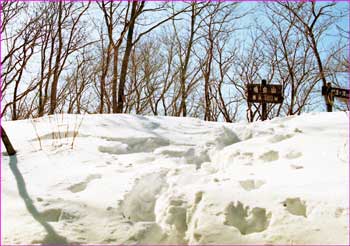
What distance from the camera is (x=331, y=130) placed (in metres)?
3.53

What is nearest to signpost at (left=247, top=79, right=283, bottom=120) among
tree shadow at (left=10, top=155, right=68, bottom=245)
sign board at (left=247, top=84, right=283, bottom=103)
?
sign board at (left=247, top=84, right=283, bottom=103)

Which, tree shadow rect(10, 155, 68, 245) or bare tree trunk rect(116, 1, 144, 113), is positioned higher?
bare tree trunk rect(116, 1, 144, 113)

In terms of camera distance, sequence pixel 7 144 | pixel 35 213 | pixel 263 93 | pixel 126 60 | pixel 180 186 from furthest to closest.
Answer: pixel 126 60 < pixel 263 93 < pixel 7 144 < pixel 180 186 < pixel 35 213

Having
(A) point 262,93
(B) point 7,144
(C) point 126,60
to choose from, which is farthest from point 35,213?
(C) point 126,60

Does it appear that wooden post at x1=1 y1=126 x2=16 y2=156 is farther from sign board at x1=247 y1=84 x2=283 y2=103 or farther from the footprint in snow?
sign board at x1=247 y1=84 x2=283 y2=103

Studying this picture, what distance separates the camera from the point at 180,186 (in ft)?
8.79

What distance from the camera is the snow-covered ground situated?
2090mm

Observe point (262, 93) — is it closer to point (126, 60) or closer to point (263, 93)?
point (263, 93)

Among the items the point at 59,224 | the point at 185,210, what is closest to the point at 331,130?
the point at 185,210

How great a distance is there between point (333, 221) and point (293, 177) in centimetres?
60

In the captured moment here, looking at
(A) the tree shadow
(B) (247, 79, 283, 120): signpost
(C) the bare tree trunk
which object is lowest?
(A) the tree shadow

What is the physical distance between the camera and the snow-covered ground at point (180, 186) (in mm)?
2090

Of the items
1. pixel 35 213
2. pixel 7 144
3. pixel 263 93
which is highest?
pixel 263 93

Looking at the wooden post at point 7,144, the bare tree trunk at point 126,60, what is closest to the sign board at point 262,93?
the bare tree trunk at point 126,60
